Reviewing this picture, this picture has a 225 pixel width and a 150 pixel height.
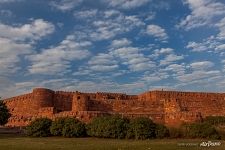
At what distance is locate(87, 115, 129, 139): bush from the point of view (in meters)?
26.2

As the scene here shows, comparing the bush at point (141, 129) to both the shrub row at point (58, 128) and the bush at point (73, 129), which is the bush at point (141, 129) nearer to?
the bush at point (73, 129)

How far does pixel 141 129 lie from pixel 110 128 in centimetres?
204

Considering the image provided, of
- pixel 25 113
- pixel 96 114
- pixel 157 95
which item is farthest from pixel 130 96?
pixel 96 114

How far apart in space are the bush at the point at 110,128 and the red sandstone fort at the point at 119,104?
24.0 feet

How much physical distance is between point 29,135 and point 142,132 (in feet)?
28.8

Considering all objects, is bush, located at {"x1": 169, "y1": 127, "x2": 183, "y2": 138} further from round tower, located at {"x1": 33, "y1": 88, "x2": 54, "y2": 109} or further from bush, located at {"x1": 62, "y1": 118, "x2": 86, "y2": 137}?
round tower, located at {"x1": 33, "y1": 88, "x2": 54, "y2": 109}

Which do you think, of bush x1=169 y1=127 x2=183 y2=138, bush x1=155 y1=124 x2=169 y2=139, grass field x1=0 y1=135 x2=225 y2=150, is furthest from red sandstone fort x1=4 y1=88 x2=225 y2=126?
grass field x1=0 y1=135 x2=225 y2=150

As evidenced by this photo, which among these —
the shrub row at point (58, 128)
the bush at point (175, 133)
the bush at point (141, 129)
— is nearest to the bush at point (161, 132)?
the bush at point (141, 129)

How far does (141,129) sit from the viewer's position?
25.7 metres

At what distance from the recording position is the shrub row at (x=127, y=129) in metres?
25.9

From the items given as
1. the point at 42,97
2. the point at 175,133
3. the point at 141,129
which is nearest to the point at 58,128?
the point at 141,129

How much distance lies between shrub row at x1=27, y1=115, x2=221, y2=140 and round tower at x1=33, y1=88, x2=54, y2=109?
638 inches

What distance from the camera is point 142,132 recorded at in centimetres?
2564

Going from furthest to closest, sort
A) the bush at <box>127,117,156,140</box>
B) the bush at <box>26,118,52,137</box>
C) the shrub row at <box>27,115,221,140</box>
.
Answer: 1. the bush at <box>26,118,52,137</box>
2. the shrub row at <box>27,115,221,140</box>
3. the bush at <box>127,117,156,140</box>
